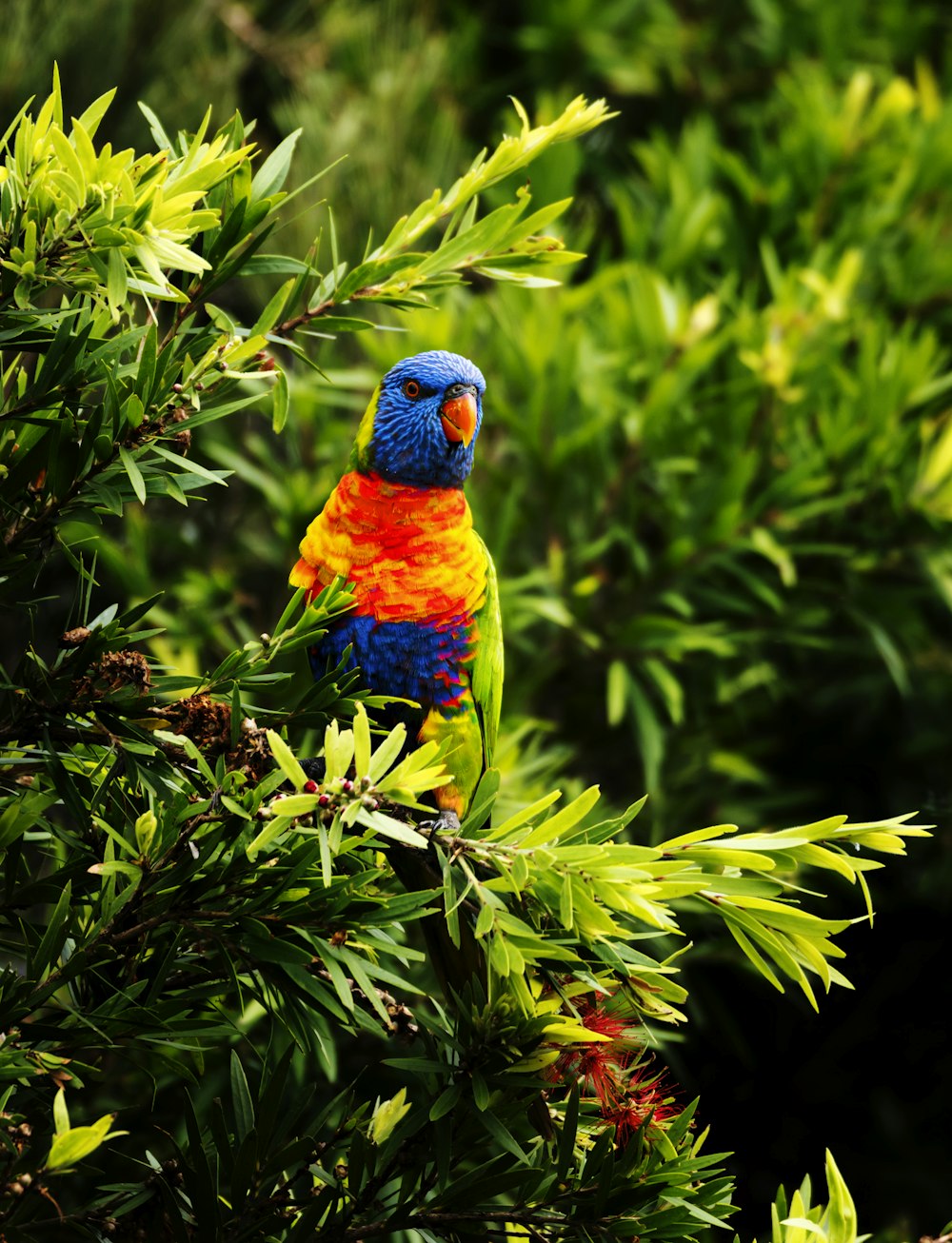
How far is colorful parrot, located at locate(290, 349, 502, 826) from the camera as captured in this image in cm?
144

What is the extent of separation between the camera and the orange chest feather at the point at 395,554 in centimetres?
144

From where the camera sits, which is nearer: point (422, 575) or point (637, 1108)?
point (637, 1108)

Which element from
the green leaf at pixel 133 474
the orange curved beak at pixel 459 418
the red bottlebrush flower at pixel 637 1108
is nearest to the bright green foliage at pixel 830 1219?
the red bottlebrush flower at pixel 637 1108

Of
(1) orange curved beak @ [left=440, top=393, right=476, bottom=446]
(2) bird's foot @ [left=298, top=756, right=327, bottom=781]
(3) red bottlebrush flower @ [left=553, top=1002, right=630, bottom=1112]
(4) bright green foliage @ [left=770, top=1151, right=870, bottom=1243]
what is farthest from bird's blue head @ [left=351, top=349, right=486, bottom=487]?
(4) bright green foliage @ [left=770, top=1151, right=870, bottom=1243]

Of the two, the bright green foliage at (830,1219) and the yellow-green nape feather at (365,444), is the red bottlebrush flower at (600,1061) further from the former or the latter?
the yellow-green nape feather at (365,444)

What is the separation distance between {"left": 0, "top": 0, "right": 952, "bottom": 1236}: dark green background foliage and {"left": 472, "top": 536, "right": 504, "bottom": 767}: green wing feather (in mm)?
640

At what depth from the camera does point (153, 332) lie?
945 millimetres

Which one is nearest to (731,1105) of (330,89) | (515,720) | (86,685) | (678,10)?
(515,720)

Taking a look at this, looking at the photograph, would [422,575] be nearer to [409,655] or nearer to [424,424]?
[409,655]

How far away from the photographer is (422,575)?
4.75 feet

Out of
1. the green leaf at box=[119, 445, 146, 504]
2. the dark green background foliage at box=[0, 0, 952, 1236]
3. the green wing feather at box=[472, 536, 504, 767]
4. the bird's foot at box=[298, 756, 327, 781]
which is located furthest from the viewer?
the dark green background foliage at box=[0, 0, 952, 1236]

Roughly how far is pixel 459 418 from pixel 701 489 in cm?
109

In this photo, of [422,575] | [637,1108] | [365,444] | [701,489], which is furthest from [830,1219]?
[701,489]

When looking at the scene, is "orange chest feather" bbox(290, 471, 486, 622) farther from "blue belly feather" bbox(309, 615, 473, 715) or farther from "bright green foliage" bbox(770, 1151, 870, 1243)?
"bright green foliage" bbox(770, 1151, 870, 1243)
